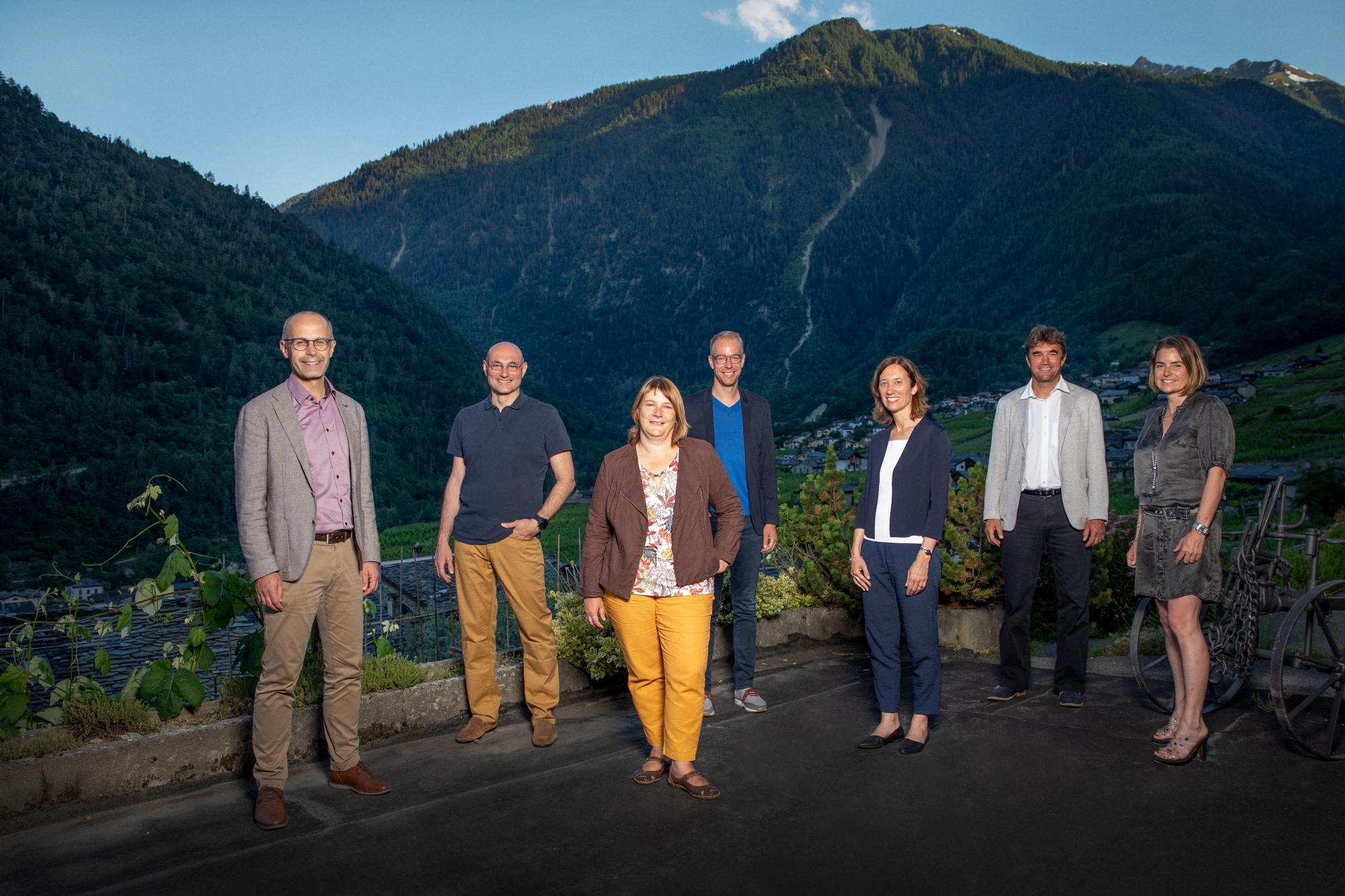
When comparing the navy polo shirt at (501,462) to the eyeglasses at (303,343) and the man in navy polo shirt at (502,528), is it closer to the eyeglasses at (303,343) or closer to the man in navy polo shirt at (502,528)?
the man in navy polo shirt at (502,528)

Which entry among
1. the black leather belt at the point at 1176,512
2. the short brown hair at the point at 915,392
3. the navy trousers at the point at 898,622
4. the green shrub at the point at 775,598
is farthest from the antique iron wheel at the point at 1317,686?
the green shrub at the point at 775,598

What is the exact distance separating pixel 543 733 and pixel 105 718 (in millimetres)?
2084

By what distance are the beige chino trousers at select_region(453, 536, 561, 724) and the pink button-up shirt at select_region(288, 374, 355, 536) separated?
90cm

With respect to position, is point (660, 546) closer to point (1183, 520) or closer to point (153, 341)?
point (1183, 520)

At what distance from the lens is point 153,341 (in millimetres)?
95438

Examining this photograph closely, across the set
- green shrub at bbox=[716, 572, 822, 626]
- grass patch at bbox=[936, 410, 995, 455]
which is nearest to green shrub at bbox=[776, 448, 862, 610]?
green shrub at bbox=[716, 572, 822, 626]

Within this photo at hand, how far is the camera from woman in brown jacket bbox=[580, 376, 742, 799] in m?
3.90

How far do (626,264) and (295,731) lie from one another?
17762 cm

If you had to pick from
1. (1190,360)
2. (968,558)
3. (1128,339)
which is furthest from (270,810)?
(1128,339)

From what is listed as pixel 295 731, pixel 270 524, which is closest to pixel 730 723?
pixel 295 731

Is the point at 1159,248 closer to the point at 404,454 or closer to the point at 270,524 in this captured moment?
the point at 404,454

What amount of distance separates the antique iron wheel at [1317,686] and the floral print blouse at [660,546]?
2.67 meters

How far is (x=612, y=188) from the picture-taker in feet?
630

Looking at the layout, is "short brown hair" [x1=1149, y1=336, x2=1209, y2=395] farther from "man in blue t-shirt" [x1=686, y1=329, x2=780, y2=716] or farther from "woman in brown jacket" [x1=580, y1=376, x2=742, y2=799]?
"woman in brown jacket" [x1=580, y1=376, x2=742, y2=799]
